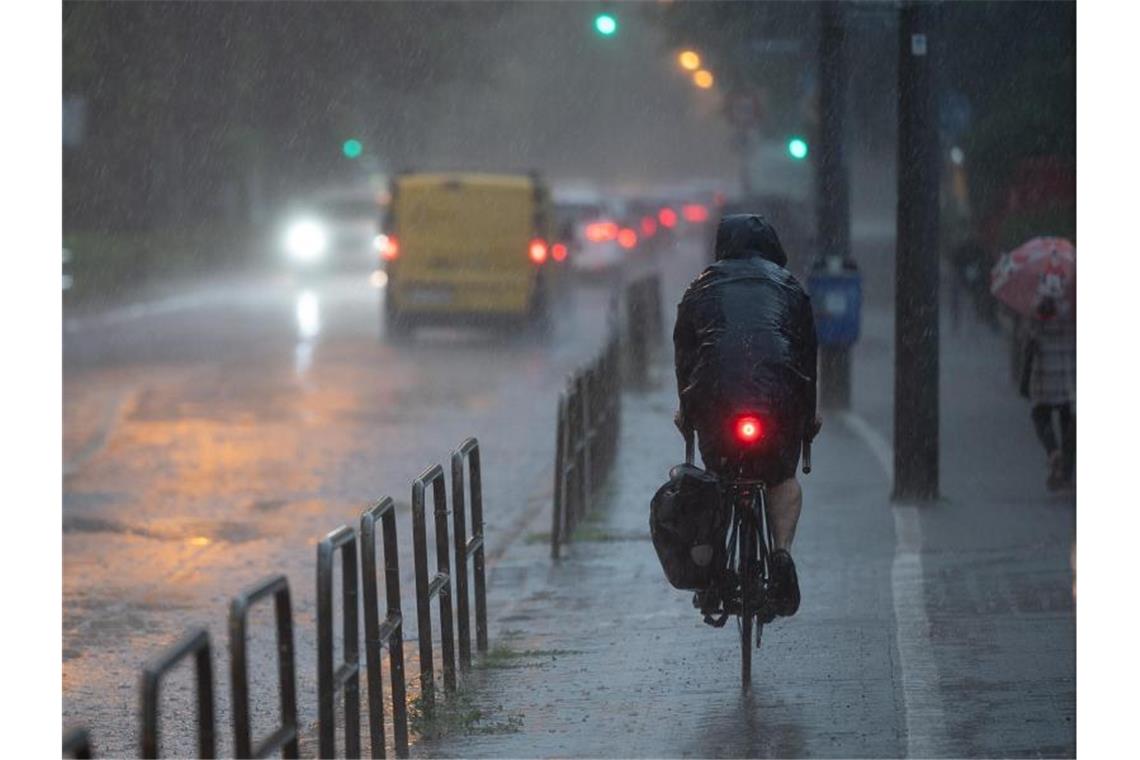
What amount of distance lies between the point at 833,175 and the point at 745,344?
1163 centimetres

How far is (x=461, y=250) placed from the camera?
2825 cm

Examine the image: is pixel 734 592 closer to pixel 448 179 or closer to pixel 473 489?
pixel 473 489

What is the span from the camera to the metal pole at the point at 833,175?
18.9 metres

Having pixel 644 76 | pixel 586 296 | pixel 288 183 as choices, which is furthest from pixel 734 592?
pixel 644 76

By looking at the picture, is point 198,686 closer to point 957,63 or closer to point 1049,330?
point 1049,330

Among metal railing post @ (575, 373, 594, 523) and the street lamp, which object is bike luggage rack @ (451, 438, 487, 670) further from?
the street lamp

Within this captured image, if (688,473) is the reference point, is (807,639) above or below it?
below

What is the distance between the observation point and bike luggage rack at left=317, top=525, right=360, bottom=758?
19.7 feet

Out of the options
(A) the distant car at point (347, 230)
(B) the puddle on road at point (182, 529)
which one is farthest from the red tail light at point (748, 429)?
(A) the distant car at point (347, 230)

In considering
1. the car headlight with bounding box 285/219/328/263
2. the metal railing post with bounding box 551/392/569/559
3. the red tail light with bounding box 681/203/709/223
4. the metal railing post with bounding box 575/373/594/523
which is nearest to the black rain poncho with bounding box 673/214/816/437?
the metal railing post with bounding box 551/392/569/559

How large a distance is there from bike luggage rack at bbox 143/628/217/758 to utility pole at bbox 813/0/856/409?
13.7 metres

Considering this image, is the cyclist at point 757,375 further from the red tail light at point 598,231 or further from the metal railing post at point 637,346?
the red tail light at point 598,231

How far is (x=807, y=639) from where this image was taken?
8.98 m
